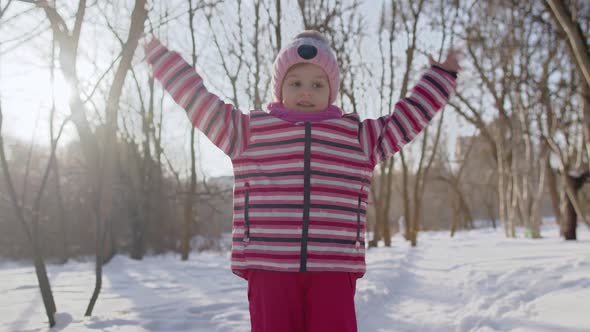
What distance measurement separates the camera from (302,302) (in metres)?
1.49

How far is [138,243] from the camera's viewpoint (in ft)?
40.7

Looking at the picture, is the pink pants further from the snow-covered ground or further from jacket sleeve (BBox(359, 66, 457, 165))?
the snow-covered ground

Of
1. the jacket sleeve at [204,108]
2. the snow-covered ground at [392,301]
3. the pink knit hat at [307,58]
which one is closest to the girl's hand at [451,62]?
the pink knit hat at [307,58]

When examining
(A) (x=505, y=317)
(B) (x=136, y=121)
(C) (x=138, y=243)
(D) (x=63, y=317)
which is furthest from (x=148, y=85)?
(A) (x=505, y=317)

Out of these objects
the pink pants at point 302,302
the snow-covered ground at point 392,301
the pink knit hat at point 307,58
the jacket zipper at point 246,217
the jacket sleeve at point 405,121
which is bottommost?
the snow-covered ground at point 392,301

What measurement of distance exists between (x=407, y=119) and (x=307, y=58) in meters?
0.45

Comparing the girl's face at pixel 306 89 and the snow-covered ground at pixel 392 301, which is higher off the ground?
the girl's face at pixel 306 89

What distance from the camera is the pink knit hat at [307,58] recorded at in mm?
1624

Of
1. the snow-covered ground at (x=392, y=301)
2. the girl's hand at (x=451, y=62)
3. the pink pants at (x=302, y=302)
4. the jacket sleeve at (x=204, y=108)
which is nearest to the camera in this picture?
the pink pants at (x=302, y=302)

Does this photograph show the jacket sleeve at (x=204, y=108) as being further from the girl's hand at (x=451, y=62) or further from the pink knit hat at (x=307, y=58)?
the girl's hand at (x=451, y=62)

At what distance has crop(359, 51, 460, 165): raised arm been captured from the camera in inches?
64.5

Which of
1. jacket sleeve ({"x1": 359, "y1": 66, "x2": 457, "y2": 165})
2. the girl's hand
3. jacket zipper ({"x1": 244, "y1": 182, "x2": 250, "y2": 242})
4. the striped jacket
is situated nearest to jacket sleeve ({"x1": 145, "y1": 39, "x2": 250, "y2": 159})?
the striped jacket

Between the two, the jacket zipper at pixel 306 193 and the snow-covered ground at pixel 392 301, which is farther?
the snow-covered ground at pixel 392 301

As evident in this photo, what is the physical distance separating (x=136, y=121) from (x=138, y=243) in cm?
380
